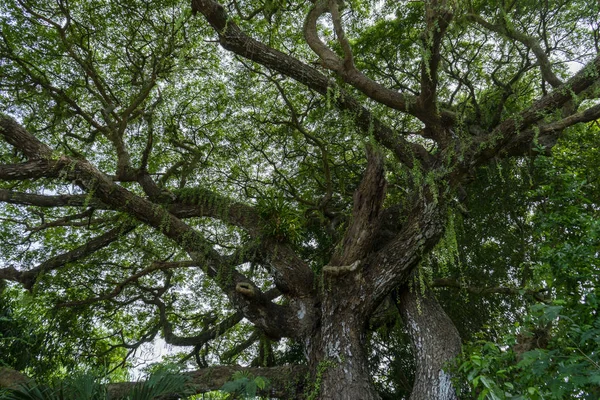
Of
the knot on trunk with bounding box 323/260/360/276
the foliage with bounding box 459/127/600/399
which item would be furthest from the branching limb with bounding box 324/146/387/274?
the foliage with bounding box 459/127/600/399

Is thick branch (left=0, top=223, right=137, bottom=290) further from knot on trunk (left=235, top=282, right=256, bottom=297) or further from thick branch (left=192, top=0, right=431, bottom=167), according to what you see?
thick branch (left=192, top=0, right=431, bottom=167)

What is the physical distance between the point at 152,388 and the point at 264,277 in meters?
3.82

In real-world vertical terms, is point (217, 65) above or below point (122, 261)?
above

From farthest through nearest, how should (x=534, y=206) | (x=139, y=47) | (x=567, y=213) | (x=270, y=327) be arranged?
(x=139, y=47)
(x=534, y=206)
(x=270, y=327)
(x=567, y=213)

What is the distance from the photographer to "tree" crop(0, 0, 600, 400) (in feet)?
12.6

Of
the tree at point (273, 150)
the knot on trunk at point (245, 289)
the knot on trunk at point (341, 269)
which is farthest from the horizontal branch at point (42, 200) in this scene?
the knot on trunk at point (341, 269)

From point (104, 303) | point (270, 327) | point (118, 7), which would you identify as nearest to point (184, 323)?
point (104, 303)

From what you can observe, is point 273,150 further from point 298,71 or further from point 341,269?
point 341,269

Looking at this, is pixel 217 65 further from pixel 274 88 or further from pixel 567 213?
pixel 567 213

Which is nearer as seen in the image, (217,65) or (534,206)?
(534,206)

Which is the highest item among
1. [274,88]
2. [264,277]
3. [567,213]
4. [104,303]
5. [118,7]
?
[118,7]

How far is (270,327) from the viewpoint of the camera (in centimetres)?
405

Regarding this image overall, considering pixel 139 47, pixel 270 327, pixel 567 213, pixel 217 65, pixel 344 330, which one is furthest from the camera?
pixel 217 65

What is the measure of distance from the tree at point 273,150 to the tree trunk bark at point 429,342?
21 mm
